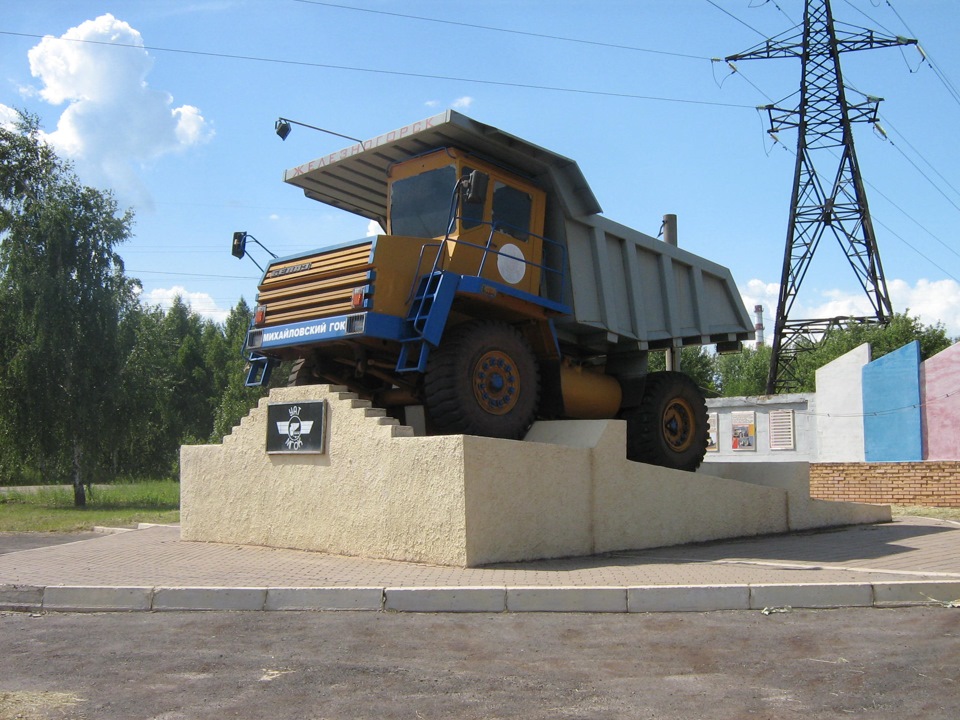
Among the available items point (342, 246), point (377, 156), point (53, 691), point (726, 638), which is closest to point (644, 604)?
point (726, 638)

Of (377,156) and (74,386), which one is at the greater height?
(377,156)

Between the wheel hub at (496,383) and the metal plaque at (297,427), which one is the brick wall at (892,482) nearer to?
the wheel hub at (496,383)

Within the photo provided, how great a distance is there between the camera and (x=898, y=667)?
5.14 metres

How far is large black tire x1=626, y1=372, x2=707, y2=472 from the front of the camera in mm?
12305

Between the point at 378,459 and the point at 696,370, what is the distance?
33596 millimetres

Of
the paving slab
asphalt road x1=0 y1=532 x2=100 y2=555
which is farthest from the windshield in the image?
asphalt road x1=0 y1=532 x2=100 y2=555

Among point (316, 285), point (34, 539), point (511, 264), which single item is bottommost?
point (34, 539)

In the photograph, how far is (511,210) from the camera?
1074 centimetres

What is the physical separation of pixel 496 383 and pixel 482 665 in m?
4.93

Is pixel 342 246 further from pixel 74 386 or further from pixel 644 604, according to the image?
pixel 74 386

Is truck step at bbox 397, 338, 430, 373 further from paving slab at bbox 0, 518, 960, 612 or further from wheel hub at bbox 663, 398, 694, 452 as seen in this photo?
wheel hub at bbox 663, 398, 694, 452

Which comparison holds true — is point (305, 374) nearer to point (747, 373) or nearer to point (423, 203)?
point (423, 203)

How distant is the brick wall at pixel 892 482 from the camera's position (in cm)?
1772

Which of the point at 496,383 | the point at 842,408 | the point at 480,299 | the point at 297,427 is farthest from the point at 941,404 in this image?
the point at 297,427
